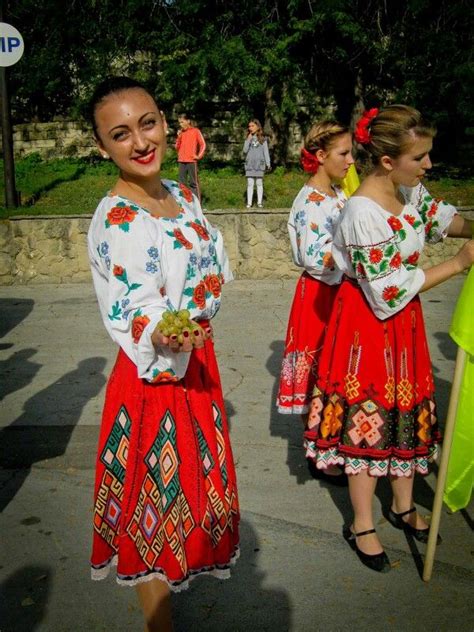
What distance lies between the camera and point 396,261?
2748mm

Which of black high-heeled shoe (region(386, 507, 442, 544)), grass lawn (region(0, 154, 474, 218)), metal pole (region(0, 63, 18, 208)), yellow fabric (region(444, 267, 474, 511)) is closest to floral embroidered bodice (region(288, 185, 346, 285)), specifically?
yellow fabric (region(444, 267, 474, 511))

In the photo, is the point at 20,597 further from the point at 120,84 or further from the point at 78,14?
the point at 78,14

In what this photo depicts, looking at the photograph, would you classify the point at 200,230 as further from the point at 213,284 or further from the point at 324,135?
the point at 324,135

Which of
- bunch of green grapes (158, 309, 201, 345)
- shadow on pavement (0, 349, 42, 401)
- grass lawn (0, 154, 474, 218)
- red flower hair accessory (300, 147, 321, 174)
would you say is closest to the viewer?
bunch of green grapes (158, 309, 201, 345)

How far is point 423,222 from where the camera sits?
3207mm

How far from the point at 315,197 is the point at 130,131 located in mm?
1770

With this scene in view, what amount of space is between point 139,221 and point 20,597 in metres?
1.75

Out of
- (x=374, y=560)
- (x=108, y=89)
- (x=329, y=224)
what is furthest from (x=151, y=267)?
(x=329, y=224)

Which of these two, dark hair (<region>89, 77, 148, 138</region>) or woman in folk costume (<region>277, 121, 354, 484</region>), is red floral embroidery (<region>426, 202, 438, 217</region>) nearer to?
woman in folk costume (<region>277, 121, 354, 484</region>)

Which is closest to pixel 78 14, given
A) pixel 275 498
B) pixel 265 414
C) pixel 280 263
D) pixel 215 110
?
pixel 215 110

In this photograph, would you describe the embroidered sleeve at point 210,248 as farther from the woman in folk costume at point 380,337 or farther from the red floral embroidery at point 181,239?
the woman in folk costume at point 380,337

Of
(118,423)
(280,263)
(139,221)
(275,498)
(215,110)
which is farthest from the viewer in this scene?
(215,110)

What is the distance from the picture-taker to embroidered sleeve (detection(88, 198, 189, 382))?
2078 mm

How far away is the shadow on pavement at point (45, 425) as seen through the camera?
13.4 feet
